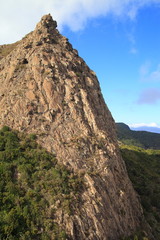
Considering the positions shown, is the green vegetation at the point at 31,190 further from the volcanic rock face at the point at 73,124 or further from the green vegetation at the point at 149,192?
the green vegetation at the point at 149,192

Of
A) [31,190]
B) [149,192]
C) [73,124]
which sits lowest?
[149,192]

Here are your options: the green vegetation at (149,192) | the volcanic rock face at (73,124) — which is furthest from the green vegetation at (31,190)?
the green vegetation at (149,192)

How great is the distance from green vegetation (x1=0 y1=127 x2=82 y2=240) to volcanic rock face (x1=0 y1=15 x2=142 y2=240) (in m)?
0.97

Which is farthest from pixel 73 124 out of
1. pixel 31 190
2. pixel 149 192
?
pixel 149 192

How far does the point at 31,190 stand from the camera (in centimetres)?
1903

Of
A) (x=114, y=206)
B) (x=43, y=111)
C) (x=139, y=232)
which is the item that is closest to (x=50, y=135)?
(x=43, y=111)

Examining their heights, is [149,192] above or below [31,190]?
below

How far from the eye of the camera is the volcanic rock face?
1938cm

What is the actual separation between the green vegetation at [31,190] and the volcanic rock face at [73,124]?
3.19 feet

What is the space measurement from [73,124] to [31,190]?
10062mm

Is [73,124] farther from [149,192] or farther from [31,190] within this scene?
[149,192]

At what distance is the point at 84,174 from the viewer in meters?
21.4

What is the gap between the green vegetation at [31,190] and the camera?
53.2 feet

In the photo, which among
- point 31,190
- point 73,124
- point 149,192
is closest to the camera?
point 31,190
